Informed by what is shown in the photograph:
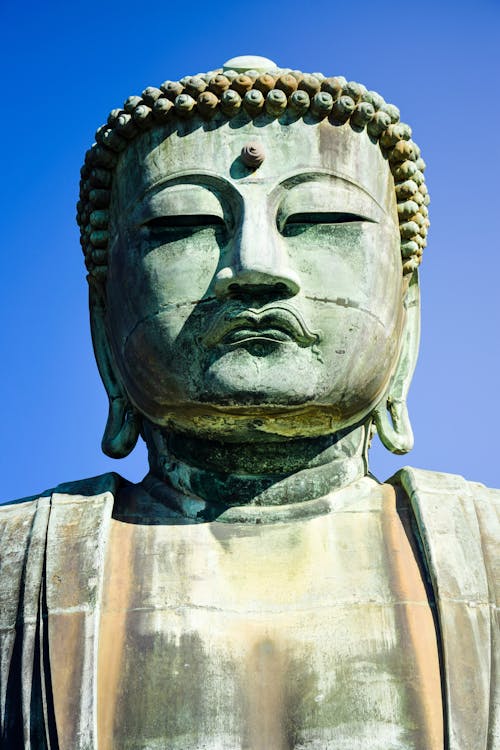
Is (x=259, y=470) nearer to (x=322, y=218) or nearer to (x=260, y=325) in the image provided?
(x=260, y=325)

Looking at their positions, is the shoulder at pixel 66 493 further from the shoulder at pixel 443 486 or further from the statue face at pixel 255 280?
the shoulder at pixel 443 486

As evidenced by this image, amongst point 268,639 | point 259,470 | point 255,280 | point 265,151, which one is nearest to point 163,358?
point 255,280

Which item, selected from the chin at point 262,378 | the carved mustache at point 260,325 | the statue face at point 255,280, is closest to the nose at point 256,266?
the statue face at point 255,280

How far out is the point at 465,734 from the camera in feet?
28.0

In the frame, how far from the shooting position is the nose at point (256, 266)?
30.8 feet

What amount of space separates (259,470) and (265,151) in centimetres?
187

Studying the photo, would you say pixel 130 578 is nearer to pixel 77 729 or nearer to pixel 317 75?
pixel 77 729

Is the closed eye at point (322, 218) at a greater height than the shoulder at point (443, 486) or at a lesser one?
greater

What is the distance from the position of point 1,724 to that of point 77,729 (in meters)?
0.53

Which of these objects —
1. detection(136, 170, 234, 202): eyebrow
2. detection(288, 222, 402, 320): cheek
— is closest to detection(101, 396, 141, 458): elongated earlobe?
detection(136, 170, 234, 202): eyebrow

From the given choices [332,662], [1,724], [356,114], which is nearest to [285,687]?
[332,662]

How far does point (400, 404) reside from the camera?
34.2 feet

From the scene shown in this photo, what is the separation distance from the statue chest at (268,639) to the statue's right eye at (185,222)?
1.75 meters

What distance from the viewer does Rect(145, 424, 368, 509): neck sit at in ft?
32.1
